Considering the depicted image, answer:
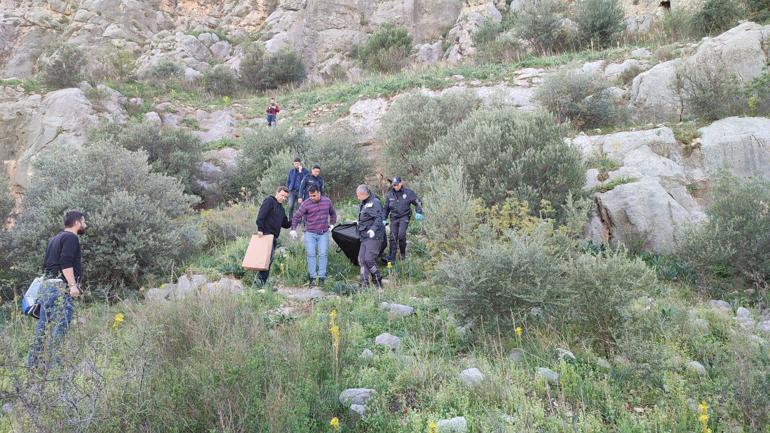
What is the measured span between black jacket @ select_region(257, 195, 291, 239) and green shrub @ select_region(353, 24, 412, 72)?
60.2 feet

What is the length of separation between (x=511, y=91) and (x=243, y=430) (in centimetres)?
1422

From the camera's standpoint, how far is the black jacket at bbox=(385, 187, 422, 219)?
8.23 m

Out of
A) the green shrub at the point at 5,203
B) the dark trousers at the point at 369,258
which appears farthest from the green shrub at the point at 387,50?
the dark trousers at the point at 369,258

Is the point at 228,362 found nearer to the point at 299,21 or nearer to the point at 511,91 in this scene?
the point at 511,91

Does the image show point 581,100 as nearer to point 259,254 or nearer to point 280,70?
point 259,254

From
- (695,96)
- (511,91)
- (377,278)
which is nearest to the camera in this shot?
(377,278)

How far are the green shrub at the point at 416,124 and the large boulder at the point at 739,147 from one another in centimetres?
531

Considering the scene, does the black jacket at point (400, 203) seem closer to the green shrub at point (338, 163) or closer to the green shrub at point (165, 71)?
the green shrub at point (338, 163)

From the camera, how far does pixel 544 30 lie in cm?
1922

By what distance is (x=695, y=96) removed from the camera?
11.0 meters

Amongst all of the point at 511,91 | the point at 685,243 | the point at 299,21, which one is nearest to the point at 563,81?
the point at 511,91

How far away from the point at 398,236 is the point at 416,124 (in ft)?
16.7

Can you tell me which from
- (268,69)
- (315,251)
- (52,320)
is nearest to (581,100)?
(315,251)

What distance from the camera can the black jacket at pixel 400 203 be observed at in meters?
8.23
